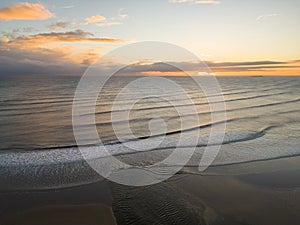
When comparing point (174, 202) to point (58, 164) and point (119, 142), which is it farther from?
point (119, 142)

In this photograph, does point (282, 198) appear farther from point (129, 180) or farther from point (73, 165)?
point (73, 165)

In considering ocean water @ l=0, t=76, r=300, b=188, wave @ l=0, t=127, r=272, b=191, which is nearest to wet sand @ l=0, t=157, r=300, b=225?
wave @ l=0, t=127, r=272, b=191

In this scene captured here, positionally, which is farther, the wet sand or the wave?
the wave

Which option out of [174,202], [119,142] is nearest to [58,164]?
[119,142]

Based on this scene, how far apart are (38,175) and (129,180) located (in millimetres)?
3491

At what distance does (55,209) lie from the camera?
671 cm

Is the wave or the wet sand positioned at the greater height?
the wet sand

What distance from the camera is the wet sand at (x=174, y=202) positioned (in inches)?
242

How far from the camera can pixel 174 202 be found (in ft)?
22.6

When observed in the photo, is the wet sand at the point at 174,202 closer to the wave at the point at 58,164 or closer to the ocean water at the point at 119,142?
the wave at the point at 58,164

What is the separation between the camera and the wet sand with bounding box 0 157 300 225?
6.14 m

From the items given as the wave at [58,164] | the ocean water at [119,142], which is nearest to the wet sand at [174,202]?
the wave at [58,164]

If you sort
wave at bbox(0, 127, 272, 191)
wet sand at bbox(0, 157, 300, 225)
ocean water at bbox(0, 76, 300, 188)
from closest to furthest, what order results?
wet sand at bbox(0, 157, 300, 225) < wave at bbox(0, 127, 272, 191) < ocean water at bbox(0, 76, 300, 188)

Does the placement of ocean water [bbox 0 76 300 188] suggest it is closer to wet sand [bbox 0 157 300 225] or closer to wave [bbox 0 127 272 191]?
wave [bbox 0 127 272 191]
